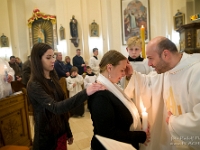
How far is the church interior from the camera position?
7996mm

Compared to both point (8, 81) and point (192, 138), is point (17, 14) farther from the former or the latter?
point (192, 138)

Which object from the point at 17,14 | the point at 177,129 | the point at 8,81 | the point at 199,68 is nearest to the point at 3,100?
the point at 8,81

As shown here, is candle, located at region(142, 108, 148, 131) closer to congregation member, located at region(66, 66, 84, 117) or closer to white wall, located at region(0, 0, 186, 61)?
congregation member, located at region(66, 66, 84, 117)

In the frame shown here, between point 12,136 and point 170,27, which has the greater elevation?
point 170,27

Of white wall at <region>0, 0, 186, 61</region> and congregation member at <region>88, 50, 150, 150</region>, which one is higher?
white wall at <region>0, 0, 186, 61</region>

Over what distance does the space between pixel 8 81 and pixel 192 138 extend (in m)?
2.50

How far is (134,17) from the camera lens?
9.58m

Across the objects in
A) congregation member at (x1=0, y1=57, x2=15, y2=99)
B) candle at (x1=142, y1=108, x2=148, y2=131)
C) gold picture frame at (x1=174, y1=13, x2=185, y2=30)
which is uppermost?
gold picture frame at (x1=174, y1=13, x2=185, y2=30)

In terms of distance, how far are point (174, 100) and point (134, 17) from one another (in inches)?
336

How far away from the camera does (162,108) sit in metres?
2.05

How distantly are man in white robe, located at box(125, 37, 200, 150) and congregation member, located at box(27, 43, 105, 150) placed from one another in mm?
782

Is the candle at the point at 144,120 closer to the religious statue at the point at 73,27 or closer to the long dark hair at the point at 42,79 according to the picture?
the long dark hair at the point at 42,79

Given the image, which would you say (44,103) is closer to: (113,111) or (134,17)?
(113,111)

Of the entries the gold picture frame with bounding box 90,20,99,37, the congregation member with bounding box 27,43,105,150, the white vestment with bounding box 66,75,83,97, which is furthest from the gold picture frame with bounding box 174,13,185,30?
the congregation member with bounding box 27,43,105,150
